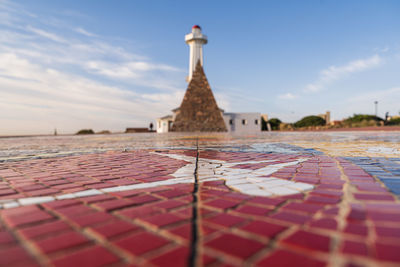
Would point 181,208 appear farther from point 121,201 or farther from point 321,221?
point 321,221

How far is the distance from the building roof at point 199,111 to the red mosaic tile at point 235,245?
89.4ft

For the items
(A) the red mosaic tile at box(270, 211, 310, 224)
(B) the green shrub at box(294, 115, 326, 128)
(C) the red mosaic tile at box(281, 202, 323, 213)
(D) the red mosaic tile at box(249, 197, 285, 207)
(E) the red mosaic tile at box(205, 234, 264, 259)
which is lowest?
(E) the red mosaic tile at box(205, 234, 264, 259)

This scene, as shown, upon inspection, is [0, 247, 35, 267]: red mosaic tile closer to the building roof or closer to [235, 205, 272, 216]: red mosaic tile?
[235, 205, 272, 216]: red mosaic tile

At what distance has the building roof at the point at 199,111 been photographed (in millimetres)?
28239

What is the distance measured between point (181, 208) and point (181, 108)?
90.7 ft

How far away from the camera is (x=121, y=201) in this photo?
4.44 ft

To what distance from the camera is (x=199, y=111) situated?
29.0 meters

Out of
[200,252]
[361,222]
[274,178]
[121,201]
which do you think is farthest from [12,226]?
[274,178]

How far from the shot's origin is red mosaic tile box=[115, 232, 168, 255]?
2.66 feet

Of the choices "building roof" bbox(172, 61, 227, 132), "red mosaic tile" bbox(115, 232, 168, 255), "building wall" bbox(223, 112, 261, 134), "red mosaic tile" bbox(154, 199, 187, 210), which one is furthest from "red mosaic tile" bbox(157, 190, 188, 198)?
"building wall" bbox(223, 112, 261, 134)

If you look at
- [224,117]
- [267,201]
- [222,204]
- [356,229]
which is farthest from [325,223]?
[224,117]

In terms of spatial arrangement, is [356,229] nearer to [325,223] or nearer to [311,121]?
[325,223]

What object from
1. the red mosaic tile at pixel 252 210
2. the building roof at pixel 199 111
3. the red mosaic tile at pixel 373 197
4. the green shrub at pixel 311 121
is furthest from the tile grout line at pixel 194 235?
the green shrub at pixel 311 121

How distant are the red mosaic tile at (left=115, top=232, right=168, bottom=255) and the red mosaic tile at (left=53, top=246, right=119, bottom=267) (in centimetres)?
6
